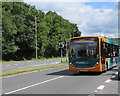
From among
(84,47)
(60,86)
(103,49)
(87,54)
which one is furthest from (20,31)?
(60,86)

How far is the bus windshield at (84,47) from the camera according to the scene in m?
19.5

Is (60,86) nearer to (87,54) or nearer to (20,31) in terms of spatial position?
(87,54)

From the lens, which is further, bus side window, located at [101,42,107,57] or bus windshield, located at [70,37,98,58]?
bus side window, located at [101,42,107,57]

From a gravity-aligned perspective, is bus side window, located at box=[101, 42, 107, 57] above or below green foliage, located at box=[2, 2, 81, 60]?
below

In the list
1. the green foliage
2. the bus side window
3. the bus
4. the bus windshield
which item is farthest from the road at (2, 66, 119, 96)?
the green foliage

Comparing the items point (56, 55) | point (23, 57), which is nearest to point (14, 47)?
point (23, 57)

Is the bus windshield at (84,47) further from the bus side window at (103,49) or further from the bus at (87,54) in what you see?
the bus side window at (103,49)

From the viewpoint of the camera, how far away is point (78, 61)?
19.6 m

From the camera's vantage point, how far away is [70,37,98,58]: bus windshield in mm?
19469

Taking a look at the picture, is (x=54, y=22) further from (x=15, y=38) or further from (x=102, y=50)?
(x=102, y=50)

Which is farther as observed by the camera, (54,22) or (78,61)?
(54,22)

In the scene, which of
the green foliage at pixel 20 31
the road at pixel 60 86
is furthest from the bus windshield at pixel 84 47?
the green foliage at pixel 20 31

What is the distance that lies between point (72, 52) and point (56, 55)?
2694 inches

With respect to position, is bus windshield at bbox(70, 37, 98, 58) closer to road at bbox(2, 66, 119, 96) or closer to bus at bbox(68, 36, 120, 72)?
bus at bbox(68, 36, 120, 72)
